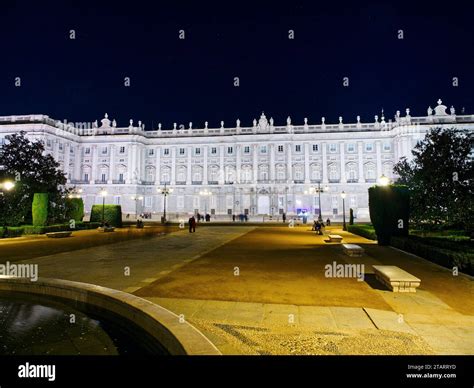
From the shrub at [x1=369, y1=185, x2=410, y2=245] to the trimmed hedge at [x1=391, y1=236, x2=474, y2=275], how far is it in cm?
231

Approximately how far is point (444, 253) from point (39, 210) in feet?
100

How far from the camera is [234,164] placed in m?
75.7

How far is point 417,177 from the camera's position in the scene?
2350 cm

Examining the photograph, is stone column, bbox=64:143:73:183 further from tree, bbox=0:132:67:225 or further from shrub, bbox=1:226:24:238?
shrub, bbox=1:226:24:238

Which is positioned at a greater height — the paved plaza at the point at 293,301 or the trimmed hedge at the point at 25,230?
the trimmed hedge at the point at 25,230

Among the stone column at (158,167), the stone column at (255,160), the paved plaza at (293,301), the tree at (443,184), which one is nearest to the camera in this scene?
the paved plaza at (293,301)

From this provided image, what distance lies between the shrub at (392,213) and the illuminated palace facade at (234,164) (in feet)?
153

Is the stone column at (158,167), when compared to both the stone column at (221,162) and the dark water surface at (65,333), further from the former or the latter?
the dark water surface at (65,333)

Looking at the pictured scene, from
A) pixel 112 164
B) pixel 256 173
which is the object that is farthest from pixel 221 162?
pixel 112 164

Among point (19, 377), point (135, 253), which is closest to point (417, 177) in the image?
point (135, 253)

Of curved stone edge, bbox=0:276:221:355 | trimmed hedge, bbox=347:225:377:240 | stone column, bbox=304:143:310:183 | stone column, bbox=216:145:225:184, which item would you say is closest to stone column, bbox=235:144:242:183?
stone column, bbox=216:145:225:184

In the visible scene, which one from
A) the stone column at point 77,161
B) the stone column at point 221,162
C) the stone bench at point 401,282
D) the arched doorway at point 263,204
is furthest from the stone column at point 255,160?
the stone bench at point 401,282

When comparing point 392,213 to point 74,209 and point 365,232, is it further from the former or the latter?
point 74,209

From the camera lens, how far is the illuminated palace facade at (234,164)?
2781 inches
